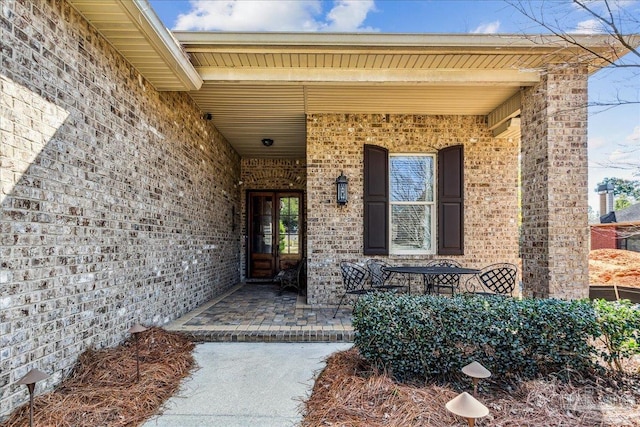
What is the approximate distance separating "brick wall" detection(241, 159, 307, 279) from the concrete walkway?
5.35 metres

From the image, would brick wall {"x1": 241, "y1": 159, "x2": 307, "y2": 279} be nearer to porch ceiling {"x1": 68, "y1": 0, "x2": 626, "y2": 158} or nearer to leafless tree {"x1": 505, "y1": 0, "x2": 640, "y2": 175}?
porch ceiling {"x1": 68, "y1": 0, "x2": 626, "y2": 158}

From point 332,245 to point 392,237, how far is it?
1079 millimetres

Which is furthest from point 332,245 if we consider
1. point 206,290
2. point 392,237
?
point 206,290

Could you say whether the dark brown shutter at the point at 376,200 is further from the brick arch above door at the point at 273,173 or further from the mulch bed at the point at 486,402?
the brick arch above door at the point at 273,173

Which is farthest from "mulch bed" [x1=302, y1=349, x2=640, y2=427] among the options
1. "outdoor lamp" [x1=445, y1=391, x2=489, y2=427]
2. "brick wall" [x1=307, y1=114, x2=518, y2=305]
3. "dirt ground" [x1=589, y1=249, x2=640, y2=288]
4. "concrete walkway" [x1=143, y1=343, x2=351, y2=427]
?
"dirt ground" [x1=589, y1=249, x2=640, y2=288]

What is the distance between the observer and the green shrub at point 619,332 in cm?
270

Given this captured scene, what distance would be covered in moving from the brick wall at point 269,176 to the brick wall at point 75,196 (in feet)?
13.3

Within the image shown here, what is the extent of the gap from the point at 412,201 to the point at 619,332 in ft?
11.9

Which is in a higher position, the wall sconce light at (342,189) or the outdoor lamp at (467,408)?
the wall sconce light at (342,189)

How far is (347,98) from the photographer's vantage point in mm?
5223

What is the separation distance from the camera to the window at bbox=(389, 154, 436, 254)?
19.8ft

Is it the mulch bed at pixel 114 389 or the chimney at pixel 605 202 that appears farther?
the chimney at pixel 605 202

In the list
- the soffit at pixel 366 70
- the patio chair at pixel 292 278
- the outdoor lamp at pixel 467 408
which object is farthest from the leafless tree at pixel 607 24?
the patio chair at pixel 292 278

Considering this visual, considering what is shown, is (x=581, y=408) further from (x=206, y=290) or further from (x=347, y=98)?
(x=206, y=290)
